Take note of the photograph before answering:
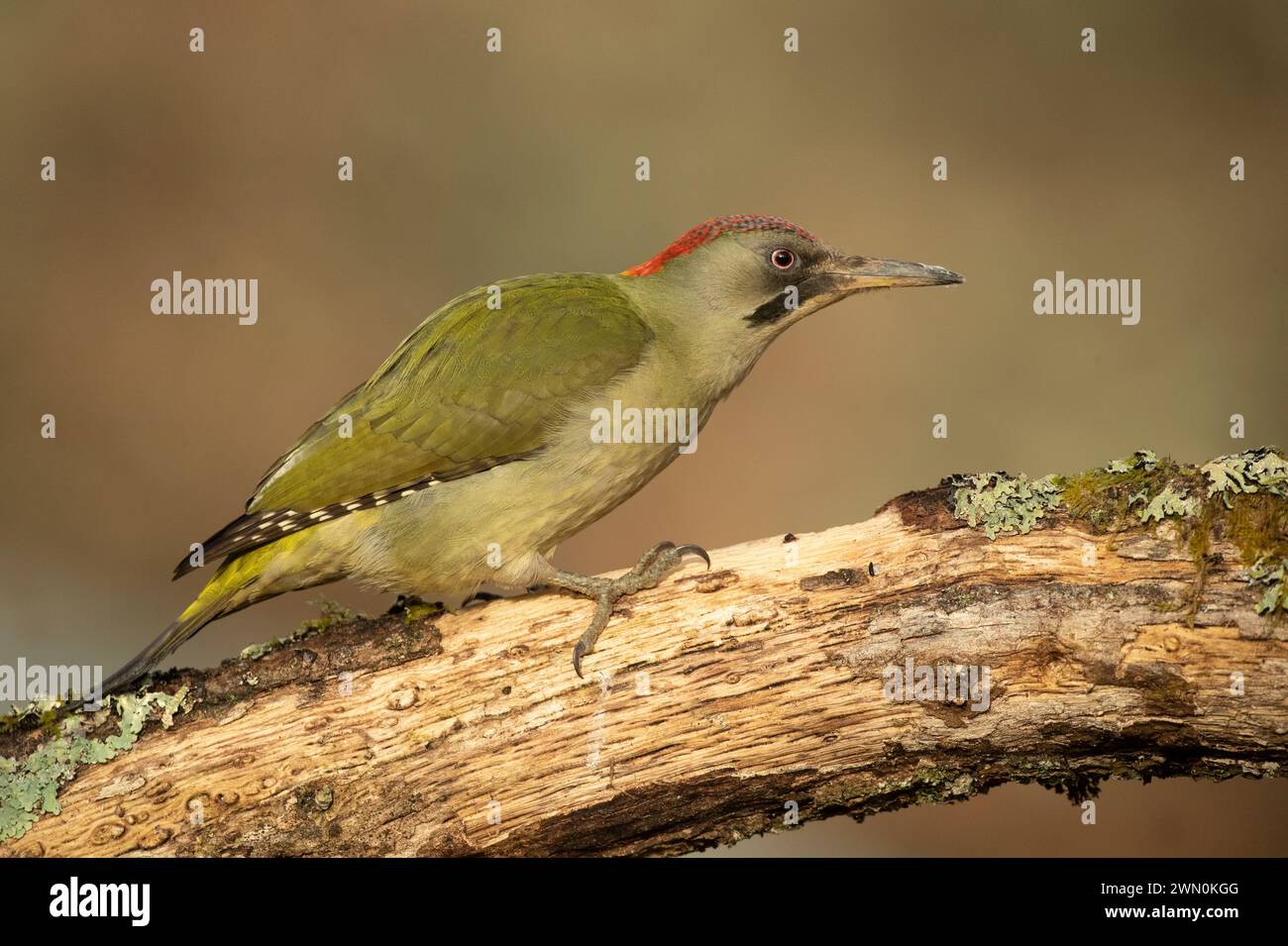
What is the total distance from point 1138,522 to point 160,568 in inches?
288

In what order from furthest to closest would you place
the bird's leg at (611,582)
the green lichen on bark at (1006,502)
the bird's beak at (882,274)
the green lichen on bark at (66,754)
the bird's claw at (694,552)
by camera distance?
1. the bird's beak at (882,274)
2. the bird's claw at (694,552)
3. the bird's leg at (611,582)
4. the green lichen on bark at (66,754)
5. the green lichen on bark at (1006,502)

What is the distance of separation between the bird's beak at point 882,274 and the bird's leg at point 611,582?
1423 mm

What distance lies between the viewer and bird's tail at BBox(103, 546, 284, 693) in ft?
13.5

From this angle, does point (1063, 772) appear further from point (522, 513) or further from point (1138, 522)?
point (522, 513)

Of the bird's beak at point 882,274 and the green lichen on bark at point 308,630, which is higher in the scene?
the bird's beak at point 882,274

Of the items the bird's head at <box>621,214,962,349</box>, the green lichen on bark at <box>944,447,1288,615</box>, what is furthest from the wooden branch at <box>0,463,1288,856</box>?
the bird's head at <box>621,214,962,349</box>

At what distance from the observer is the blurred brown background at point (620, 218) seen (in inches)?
324

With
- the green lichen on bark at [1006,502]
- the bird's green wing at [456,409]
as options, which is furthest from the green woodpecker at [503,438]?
the green lichen on bark at [1006,502]

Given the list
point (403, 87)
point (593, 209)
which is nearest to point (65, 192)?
point (403, 87)

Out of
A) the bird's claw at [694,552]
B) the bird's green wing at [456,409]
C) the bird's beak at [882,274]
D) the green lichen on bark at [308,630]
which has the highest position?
the bird's beak at [882,274]

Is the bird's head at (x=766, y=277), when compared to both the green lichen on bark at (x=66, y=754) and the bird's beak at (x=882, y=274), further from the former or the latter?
the green lichen on bark at (x=66, y=754)

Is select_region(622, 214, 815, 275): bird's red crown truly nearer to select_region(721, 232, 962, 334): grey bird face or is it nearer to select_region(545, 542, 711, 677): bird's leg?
select_region(721, 232, 962, 334): grey bird face

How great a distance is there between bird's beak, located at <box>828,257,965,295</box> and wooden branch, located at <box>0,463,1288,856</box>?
4.20 feet

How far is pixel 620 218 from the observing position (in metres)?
9.09
